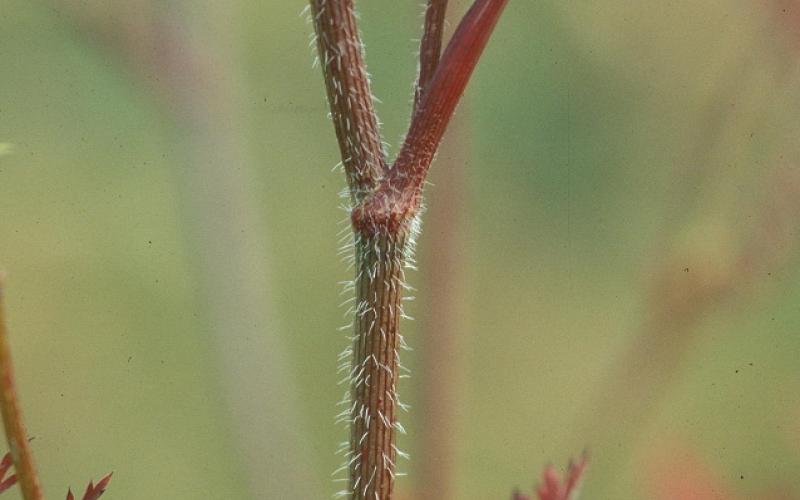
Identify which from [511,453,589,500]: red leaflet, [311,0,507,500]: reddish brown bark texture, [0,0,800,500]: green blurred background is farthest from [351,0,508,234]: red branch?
[0,0,800,500]: green blurred background

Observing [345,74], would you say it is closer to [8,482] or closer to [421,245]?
[8,482]

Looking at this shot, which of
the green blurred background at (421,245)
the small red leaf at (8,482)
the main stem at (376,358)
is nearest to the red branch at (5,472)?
the small red leaf at (8,482)

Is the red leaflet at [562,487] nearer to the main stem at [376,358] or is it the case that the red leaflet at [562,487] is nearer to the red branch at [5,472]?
the main stem at [376,358]

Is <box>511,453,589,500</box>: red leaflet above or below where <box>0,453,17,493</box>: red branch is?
below

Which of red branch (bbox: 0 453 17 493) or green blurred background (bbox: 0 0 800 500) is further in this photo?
green blurred background (bbox: 0 0 800 500)

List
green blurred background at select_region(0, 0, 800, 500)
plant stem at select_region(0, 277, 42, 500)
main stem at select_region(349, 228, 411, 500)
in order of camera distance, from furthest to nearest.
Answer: green blurred background at select_region(0, 0, 800, 500)
main stem at select_region(349, 228, 411, 500)
plant stem at select_region(0, 277, 42, 500)

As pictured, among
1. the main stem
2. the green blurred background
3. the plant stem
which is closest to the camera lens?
the plant stem

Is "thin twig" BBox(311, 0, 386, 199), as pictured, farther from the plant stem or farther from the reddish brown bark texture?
the plant stem
